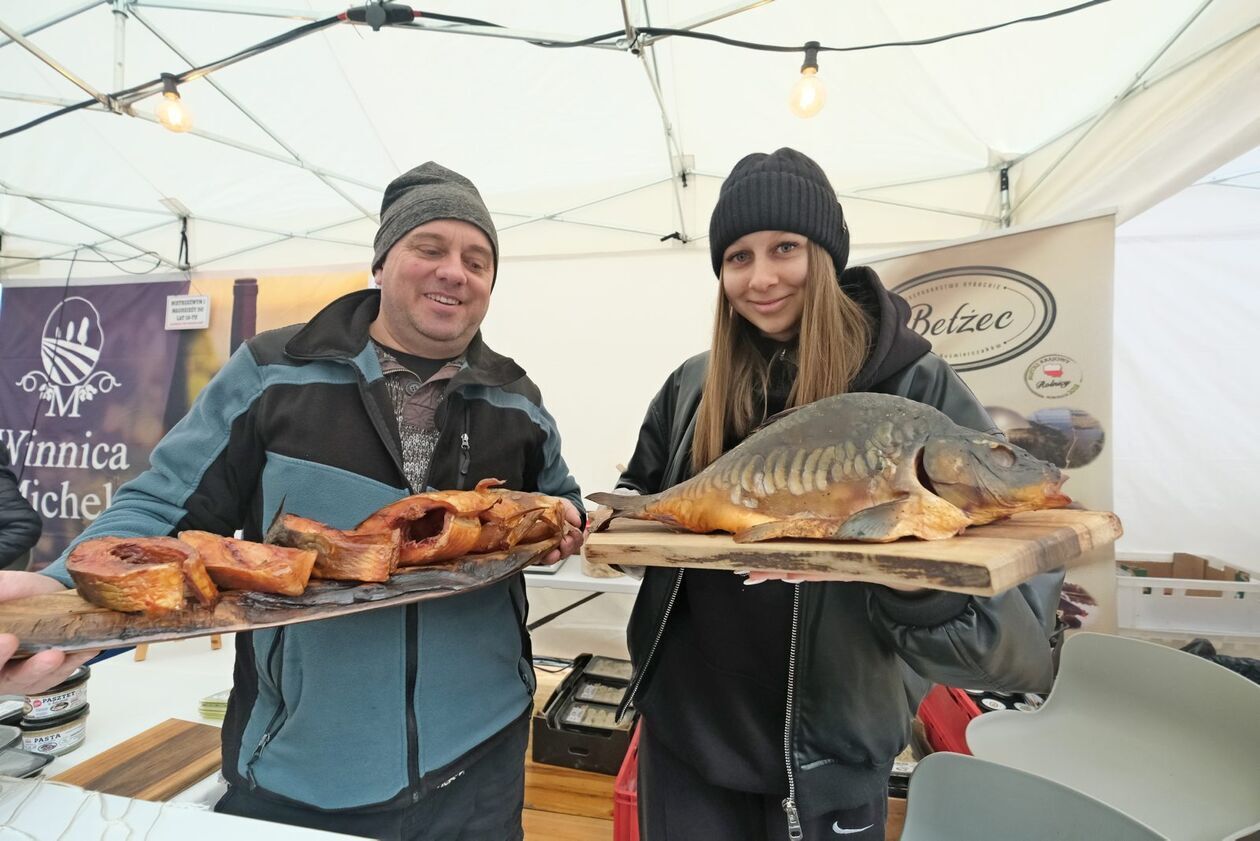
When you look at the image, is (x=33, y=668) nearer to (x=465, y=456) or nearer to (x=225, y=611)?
(x=225, y=611)

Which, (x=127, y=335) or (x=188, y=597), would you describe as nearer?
(x=188, y=597)

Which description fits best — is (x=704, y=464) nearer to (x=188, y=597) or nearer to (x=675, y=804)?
(x=675, y=804)

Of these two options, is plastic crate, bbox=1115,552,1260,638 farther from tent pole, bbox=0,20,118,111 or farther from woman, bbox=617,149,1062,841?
tent pole, bbox=0,20,118,111

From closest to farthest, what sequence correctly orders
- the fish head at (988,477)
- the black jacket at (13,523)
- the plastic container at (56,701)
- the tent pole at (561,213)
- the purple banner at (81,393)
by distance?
Answer: the fish head at (988,477) → the plastic container at (56,701) → the black jacket at (13,523) → the purple banner at (81,393) → the tent pole at (561,213)

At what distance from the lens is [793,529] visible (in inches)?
39.1

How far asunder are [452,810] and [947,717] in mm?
2524

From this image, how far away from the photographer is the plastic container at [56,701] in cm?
190

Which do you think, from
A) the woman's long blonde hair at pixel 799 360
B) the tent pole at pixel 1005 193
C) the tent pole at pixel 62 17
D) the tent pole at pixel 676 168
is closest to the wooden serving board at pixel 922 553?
the woman's long blonde hair at pixel 799 360

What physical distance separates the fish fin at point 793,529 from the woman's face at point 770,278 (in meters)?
0.60

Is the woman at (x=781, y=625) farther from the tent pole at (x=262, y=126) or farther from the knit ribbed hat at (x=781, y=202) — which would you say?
the tent pole at (x=262, y=126)

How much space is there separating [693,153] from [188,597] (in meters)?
4.49

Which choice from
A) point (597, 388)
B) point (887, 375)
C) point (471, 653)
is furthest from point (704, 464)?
point (597, 388)

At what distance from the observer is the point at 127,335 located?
13.2 ft

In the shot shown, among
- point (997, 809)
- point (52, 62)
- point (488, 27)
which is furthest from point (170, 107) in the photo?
point (997, 809)
